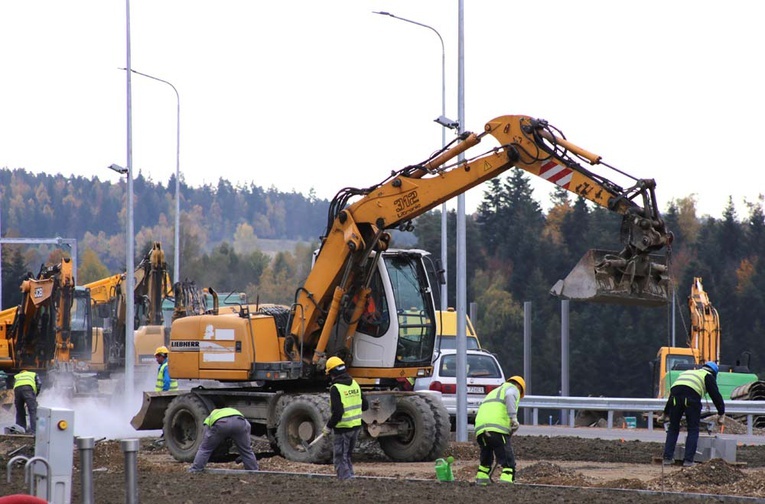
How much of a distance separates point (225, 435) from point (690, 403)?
6.40 meters

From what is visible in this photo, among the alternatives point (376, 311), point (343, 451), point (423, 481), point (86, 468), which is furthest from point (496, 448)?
point (86, 468)

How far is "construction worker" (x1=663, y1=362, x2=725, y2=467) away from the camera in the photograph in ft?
59.5

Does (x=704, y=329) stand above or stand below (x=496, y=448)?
above

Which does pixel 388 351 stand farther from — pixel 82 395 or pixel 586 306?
pixel 586 306

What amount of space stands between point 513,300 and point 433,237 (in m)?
7.23

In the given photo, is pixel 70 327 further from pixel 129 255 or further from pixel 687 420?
pixel 687 420

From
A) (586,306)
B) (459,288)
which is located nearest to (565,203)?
(586,306)

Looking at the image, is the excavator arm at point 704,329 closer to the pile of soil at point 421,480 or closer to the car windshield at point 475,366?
the car windshield at point 475,366

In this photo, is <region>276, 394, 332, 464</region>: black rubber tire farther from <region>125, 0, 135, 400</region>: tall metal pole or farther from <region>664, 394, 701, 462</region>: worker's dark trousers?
<region>125, 0, 135, 400</region>: tall metal pole

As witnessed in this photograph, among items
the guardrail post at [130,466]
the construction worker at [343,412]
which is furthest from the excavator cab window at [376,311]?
the guardrail post at [130,466]

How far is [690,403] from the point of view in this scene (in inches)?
716

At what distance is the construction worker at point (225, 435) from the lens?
16.7 metres

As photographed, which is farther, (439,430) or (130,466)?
(439,430)

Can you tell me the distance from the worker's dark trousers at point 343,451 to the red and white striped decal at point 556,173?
177 inches
